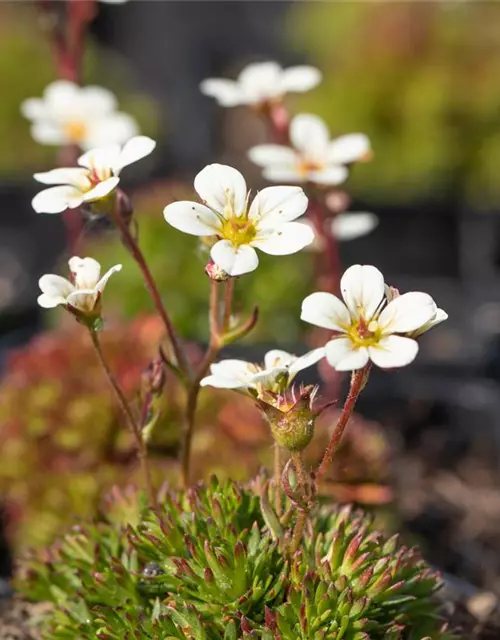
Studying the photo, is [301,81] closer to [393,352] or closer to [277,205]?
[277,205]

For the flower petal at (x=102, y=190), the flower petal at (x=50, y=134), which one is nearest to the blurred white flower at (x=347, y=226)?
the flower petal at (x=50, y=134)

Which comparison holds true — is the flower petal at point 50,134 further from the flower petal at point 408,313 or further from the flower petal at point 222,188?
the flower petal at point 408,313

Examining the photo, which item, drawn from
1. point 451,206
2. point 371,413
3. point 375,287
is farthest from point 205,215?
point 451,206

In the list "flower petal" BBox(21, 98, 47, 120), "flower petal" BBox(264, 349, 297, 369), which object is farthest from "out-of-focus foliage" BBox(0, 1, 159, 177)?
"flower petal" BBox(264, 349, 297, 369)

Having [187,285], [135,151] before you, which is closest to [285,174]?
[135,151]

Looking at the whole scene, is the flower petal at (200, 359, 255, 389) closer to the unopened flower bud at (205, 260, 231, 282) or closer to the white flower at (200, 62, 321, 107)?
the unopened flower bud at (205, 260, 231, 282)

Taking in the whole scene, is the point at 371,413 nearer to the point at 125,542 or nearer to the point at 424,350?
the point at 424,350
